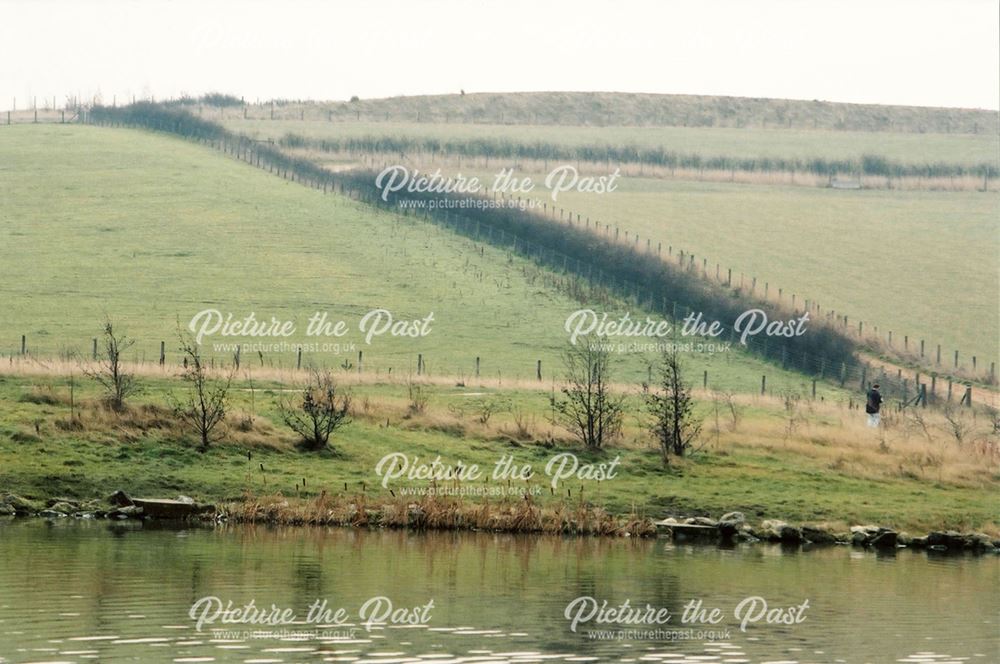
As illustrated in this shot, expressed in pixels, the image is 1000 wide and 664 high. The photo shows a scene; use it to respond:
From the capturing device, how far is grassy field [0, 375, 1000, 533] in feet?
150

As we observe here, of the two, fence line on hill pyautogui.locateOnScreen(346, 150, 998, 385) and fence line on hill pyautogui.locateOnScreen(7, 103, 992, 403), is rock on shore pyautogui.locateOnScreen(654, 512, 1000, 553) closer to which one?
fence line on hill pyautogui.locateOnScreen(7, 103, 992, 403)

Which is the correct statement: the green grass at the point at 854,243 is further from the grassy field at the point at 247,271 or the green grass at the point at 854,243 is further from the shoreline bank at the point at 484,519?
the shoreline bank at the point at 484,519

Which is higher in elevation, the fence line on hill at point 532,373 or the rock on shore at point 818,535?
the fence line on hill at point 532,373

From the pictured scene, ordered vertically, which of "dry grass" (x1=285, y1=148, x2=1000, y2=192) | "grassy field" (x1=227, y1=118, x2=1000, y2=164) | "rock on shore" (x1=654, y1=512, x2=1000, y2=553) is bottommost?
"rock on shore" (x1=654, y1=512, x2=1000, y2=553)

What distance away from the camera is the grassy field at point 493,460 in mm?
45812

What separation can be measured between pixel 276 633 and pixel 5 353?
4626 cm

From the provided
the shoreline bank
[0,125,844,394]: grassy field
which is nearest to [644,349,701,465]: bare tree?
the shoreline bank

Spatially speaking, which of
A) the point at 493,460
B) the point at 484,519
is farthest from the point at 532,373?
the point at 484,519

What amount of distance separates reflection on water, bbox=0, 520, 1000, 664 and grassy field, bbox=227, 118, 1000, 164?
337 ft

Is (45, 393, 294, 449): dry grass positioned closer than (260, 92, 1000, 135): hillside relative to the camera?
Yes

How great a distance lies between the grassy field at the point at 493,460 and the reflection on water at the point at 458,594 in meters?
4.33

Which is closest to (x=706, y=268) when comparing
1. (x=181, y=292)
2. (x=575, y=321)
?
(x=575, y=321)

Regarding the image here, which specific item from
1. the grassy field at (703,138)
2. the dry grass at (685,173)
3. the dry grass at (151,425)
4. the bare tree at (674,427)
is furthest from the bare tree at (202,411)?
the grassy field at (703,138)

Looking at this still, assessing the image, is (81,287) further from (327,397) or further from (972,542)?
(972,542)
